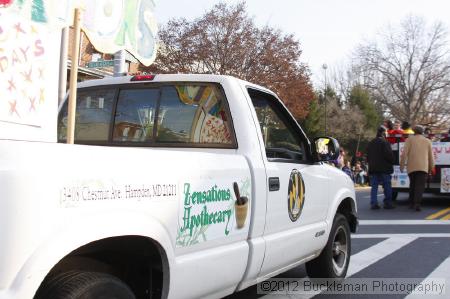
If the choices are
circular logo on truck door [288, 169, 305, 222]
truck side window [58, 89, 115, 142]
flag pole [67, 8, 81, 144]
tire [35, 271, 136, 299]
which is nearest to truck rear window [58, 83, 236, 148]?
truck side window [58, 89, 115, 142]

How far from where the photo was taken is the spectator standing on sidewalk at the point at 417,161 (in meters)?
10.3

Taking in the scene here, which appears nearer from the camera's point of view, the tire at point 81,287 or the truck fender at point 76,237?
the truck fender at point 76,237

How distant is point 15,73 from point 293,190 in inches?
88.6

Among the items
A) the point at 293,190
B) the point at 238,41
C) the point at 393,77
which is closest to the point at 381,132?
the point at 293,190

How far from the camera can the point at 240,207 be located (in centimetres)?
318

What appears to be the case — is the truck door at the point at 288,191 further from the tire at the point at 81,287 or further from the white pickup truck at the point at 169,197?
the tire at the point at 81,287

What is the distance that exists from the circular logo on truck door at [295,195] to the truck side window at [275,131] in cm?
19

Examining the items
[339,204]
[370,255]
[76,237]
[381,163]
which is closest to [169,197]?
[76,237]

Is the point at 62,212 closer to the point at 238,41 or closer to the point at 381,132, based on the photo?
the point at 381,132

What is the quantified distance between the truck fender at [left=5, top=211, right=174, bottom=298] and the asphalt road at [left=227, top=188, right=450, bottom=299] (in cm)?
230

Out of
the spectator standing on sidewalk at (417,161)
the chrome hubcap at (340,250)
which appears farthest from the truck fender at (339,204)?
the spectator standing on sidewalk at (417,161)

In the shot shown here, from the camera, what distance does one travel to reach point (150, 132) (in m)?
3.74

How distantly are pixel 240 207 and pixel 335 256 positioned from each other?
2234 mm

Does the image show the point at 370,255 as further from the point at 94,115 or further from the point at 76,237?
the point at 76,237
